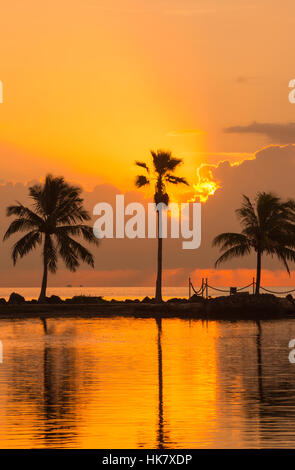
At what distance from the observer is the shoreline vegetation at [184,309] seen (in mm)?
53031

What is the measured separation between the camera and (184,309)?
176 ft

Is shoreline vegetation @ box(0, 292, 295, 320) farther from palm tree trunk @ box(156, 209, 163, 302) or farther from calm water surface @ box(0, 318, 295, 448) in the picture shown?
calm water surface @ box(0, 318, 295, 448)

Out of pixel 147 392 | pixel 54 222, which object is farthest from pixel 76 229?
pixel 147 392

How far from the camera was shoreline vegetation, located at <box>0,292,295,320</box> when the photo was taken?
53.0m

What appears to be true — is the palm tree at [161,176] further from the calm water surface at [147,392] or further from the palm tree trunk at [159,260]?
the calm water surface at [147,392]

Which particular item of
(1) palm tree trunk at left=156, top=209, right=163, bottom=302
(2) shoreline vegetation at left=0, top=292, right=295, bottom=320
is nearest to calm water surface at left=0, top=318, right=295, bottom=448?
(2) shoreline vegetation at left=0, top=292, right=295, bottom=320

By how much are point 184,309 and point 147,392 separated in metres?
35.1

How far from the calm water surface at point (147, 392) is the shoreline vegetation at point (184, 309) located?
57.8 ft

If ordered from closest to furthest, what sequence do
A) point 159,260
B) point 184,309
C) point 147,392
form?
point 147,392 < point 184,309 < point 159,260

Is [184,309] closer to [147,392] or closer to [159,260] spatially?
[159,260]

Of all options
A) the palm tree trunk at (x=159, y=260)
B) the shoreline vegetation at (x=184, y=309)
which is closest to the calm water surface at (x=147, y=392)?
the shoreline vegetation at (x=184, y=309)

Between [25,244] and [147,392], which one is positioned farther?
[25,244]

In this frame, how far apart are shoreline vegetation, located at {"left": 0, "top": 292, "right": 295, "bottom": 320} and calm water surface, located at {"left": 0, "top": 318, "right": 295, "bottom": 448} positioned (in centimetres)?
1761
